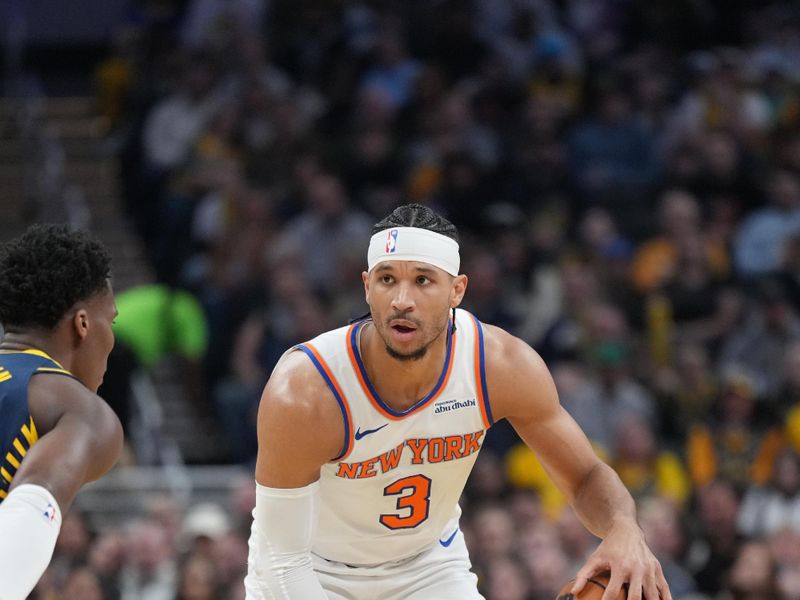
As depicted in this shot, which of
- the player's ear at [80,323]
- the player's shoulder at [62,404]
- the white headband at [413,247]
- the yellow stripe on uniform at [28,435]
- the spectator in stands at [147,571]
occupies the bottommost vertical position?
the spectator in stands at [147,571]

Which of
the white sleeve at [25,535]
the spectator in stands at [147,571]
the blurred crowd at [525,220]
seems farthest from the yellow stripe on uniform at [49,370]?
the spectator in stands at [147,571]

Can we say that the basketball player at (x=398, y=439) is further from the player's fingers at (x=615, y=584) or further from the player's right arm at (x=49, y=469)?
the player's right arm at (x=49, y=469)

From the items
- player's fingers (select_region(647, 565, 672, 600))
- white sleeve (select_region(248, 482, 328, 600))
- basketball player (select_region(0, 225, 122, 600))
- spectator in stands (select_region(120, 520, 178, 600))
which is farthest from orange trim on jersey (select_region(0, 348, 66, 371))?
spectator in stands (select_region(120, 520, 178, 600))

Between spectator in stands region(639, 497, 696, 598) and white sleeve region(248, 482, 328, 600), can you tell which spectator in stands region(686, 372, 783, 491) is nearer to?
spectator in stands region(639, 497, 696, 598)

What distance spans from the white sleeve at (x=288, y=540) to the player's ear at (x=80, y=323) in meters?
0.98

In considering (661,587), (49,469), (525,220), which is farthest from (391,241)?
(525,220)

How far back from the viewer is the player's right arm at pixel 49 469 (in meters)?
3.28

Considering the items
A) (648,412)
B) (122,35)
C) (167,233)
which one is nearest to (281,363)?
(648,412)

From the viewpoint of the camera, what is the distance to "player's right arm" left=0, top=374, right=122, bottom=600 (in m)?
3.28

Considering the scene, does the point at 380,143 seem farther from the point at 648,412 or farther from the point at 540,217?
the point at 648,412

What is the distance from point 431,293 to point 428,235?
21 centimetres

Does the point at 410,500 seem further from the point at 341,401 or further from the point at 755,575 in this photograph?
the point at 755,575

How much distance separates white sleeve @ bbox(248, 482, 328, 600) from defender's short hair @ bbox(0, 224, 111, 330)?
104 centimetres

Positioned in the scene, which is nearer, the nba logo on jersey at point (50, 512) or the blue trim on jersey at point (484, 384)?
the nba logo on jersey at point (50, 512)
